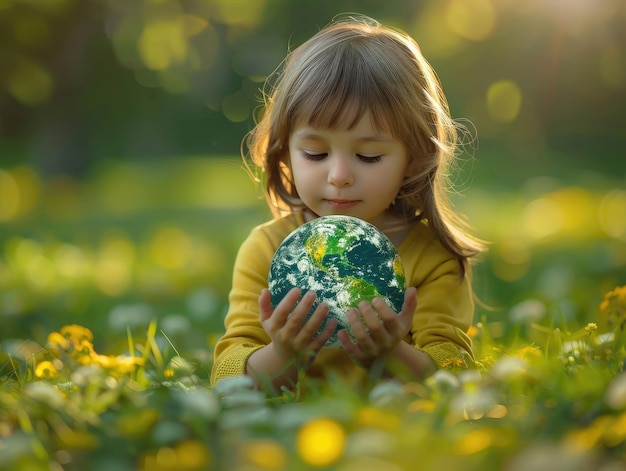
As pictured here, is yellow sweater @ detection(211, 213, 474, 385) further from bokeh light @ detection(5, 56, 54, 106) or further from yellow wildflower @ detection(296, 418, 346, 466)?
bokeh light @ detection(5, 56, 54, 106)

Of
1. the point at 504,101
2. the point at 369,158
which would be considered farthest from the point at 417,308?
the point at 504,101

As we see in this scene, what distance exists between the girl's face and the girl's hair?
0.04 m

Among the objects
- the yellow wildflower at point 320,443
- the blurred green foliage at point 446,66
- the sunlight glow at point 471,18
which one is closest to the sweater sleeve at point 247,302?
the yellow wildflower at point 320,443

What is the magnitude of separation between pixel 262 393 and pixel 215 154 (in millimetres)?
16676

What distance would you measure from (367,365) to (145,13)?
9.61m

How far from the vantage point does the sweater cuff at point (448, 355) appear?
349cm

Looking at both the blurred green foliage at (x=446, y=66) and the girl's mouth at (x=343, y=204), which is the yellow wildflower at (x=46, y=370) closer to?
the girl's mouth at (x=343, y=204)

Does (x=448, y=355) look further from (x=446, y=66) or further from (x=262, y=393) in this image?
(x=446, y=66)

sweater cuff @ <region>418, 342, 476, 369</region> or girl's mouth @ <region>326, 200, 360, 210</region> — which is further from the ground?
girl's mouth @ <region>326, 200, 360, 210</region>

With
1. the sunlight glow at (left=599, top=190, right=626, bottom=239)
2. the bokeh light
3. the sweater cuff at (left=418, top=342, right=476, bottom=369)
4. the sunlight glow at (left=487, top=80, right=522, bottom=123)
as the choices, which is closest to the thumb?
the sweater cuff at (left=418, top=342, right=476, bottom=369)

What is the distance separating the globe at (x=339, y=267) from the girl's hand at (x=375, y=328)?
4cm

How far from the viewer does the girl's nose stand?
135 inches

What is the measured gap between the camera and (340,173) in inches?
134

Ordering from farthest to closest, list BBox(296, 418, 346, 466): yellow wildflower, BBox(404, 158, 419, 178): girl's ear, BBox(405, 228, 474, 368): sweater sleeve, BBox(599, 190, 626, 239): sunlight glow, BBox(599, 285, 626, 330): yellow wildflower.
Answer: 1. BBox(599, 190, 626, 239): sunlight glow
2. BBox(599, 285, 626, 330): yellow wildflower
3. BBox(404, 158, 419, 178): girl's ear
4. BBox(405, 228, 474, 368): sweater sleeve
5. BBox(296, 418, 346, 466): yellow wildflower
